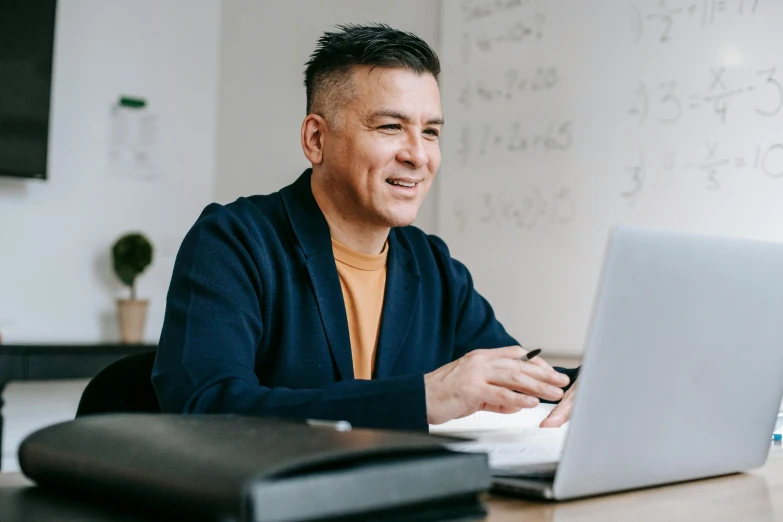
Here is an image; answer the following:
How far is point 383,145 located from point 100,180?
7.52 ft

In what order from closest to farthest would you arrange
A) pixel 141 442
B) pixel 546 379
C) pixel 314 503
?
1. pixel 314 503
2. pixel 141 442
3. pixel 546 379

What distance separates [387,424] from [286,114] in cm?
290

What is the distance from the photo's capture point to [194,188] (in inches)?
147

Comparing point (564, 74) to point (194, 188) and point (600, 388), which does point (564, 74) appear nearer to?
point (194, 188)

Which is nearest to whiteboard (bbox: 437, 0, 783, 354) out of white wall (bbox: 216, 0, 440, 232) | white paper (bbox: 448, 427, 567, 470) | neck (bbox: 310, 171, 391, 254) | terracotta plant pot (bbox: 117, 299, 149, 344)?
white wall (bbox: 216, 0, 440, 232)

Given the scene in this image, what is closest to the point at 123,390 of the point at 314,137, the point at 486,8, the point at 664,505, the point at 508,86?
the point at 314,137

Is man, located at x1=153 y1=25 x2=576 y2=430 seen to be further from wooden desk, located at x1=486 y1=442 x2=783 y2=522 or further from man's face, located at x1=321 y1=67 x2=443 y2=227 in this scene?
wooden desk, located at x1=486 y1=442 x2=783 y2=522

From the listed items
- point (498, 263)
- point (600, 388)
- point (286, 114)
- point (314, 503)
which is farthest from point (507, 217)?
point (314, 503)

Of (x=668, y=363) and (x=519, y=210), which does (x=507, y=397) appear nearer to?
(x=668, y=363)

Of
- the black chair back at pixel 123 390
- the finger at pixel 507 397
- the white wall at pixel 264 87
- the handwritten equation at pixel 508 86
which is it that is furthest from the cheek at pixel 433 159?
the white wall at pixel 264 87

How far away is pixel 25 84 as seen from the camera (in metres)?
3.17

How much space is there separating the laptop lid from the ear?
922 millimetres

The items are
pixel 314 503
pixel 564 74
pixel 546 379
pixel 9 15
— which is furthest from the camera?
pixel 9 15

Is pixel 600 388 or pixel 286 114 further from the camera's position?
pixel 286 114
